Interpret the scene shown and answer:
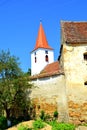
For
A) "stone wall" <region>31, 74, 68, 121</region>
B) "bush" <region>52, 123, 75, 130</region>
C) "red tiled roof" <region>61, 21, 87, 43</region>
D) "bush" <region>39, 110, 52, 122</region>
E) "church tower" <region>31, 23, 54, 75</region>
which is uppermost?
"church tower" <region>31, 23, 54, 75</region>

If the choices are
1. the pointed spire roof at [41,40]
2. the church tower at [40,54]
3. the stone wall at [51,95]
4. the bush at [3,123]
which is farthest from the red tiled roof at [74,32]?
the pointed spire roof at [41,40]

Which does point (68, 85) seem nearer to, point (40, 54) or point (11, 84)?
point (11, 84)

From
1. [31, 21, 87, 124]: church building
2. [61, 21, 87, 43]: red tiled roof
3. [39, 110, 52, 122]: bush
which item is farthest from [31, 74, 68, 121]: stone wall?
[61, 21, 87, 43]: red tiled roof

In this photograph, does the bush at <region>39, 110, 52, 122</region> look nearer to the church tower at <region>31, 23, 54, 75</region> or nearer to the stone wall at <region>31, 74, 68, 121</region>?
the stone wall at <region>31, 74, 68, 121</region>

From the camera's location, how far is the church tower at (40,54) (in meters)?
65.2

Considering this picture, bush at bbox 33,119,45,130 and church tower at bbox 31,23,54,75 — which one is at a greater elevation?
church tower at bbox 31,23,54,75

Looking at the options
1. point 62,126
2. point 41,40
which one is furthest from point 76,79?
point 41,40

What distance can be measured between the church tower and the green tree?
35324 mm

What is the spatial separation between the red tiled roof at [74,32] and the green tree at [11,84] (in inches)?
198

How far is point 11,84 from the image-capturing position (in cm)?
2814

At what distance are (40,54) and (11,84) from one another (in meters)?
38.0

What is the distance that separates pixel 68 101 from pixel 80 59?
3.82 metres

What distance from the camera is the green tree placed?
91.5 ft

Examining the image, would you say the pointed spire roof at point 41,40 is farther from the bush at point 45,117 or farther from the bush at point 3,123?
the bush at point 45,117
